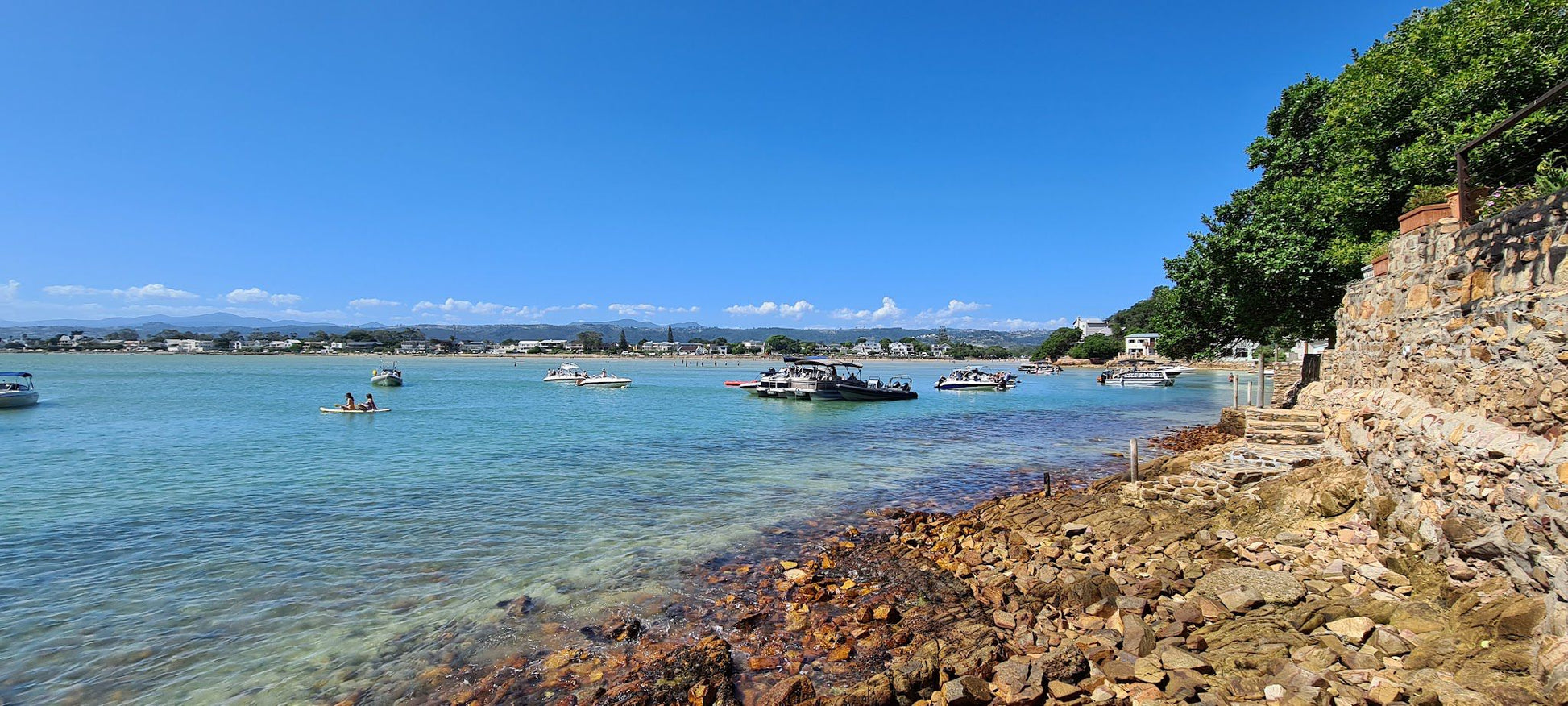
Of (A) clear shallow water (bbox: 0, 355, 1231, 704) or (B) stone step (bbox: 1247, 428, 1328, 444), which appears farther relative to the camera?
(B) stone step (bbox: 1247, 428, 1328, 444)

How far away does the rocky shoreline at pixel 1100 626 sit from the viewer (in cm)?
521

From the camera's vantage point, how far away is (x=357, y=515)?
43.9 feet

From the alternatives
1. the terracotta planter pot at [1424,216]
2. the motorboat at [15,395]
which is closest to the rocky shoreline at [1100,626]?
the terracotta planter pot at [1424,216]

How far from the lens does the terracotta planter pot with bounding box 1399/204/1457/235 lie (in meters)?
7.81

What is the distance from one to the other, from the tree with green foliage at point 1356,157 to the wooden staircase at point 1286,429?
18.5 feet

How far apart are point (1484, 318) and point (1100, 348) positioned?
5721 inches

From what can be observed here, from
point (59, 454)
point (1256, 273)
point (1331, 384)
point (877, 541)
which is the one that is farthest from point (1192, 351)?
point (59, 454)

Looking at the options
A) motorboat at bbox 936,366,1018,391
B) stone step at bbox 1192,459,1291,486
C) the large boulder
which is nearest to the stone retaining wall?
stone step at bbox 1192,459,1291,486

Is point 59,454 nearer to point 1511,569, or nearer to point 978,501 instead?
point 978,501

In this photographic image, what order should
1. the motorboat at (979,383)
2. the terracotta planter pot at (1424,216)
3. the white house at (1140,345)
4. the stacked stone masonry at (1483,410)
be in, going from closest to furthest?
the stacked stone masonry at (1483,410), the terracotta planter pot at (1424,216), the motorboat at (979,383), the white house at (1140,345)

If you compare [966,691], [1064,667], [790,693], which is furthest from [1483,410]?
[790,693]

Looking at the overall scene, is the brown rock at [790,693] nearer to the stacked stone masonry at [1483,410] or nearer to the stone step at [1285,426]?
the stacked stone masonry at [1483,410]

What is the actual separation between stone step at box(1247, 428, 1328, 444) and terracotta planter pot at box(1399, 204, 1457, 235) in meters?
4.30

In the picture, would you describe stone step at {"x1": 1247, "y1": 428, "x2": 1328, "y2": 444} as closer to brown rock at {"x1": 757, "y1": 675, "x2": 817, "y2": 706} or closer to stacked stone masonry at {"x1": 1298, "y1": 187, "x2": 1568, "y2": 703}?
stacked stone masonry at {"x1": 1298, "y1": 187, "x2": 1568, "y2": 703}
